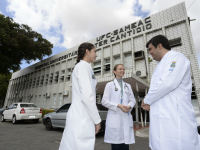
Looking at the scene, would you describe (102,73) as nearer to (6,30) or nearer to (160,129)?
(160,129)

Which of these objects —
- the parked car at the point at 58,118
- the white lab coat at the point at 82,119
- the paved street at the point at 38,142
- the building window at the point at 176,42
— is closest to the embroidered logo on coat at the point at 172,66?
the white lab coat at the point at 82,119

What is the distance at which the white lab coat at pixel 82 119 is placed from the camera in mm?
1458

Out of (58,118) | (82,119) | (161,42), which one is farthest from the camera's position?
(58,118)

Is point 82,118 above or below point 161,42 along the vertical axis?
below

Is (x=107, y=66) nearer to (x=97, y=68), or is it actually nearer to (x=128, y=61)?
(x=97, y=68)

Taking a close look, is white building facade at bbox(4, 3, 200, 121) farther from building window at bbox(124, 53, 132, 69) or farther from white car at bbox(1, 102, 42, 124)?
white car at bbox(1, 102, 42, 124)

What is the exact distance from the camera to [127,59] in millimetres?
14047

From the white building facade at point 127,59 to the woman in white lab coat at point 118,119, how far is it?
195 centimetres

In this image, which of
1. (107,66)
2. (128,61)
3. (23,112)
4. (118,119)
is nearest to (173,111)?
(118,119)

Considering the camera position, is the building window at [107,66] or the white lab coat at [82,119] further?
the building window at [107,66]

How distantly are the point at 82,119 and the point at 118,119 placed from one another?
1.29 meters

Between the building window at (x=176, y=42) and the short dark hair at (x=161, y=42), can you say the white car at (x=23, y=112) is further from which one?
the building window at (x=176, y=42)

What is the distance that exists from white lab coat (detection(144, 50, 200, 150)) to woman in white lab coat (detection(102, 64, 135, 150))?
1053 mm

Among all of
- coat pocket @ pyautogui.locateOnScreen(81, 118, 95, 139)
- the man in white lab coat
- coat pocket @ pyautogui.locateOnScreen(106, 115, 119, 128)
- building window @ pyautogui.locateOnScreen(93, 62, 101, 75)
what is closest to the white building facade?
building window @ pyautogui.locateOnScreen(93, 62, 101, 75)
